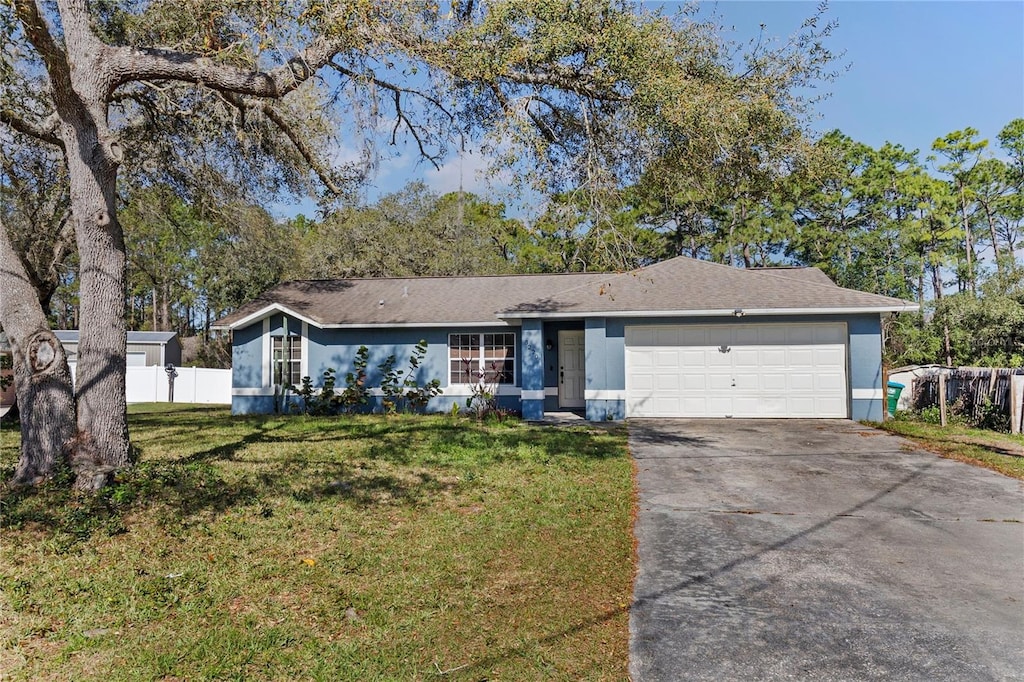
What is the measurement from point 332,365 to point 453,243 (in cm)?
1796

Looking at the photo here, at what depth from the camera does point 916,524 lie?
616 centimetres

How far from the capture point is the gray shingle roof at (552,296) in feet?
47.4

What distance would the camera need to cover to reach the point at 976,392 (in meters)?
12.9

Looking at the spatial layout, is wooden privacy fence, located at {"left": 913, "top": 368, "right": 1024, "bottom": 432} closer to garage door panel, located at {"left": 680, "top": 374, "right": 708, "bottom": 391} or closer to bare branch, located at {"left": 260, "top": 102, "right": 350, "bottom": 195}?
garage door panel, located at {"left": 680, "top": 374, "right": 708, "bottom": 391}

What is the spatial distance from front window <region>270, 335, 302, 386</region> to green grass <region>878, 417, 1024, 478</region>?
1415cm

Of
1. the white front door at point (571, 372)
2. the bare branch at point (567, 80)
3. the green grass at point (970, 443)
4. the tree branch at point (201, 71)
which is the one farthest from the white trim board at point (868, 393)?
the tree branch at point (201, 71)

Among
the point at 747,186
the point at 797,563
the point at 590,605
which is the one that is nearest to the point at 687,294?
the point at 747,186

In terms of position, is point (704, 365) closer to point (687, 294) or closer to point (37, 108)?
point (687, 294)

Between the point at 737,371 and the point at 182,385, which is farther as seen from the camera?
the point at 182,385

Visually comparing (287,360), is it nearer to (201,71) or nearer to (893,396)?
(201,71)

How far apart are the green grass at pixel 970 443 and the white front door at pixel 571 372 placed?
696 cm

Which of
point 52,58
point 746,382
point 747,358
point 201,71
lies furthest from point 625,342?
point 52,58

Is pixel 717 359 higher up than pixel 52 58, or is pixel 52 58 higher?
pixel 52 58

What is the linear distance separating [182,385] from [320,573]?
23359 mm
